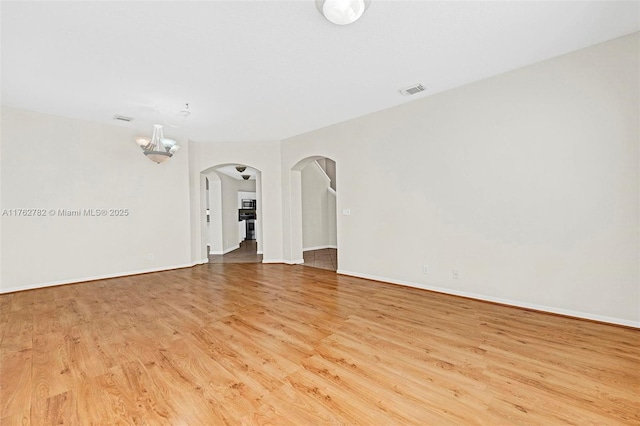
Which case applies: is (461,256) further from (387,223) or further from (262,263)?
(262,263)

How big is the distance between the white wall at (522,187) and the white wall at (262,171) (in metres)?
2.46

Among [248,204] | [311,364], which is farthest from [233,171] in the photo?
[311,364]

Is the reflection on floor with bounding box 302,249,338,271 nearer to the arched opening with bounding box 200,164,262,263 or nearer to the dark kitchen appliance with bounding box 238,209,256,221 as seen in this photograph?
the arched opening with bounding box 200,164,262,263

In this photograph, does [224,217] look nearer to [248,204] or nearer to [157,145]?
[157,145]

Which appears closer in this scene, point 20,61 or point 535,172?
point 20,61

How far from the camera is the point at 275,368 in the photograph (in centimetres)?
202

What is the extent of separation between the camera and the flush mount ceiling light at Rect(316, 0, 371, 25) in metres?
2.06

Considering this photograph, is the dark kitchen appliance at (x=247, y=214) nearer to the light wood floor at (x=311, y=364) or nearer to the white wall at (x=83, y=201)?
the white wall at (x=83, y=201)

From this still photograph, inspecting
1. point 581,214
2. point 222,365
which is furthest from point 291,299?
point 581,214

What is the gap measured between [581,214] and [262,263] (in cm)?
546

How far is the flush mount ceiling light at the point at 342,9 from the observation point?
81.3 inches

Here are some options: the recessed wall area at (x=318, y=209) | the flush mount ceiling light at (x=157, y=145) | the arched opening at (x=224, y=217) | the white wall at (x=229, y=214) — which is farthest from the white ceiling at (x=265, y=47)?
the white wall at (x=229, y=214)

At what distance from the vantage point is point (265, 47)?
267 cm

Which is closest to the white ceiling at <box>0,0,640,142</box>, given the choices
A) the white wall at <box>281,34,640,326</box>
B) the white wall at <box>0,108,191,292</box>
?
the white wall at <box>281,34,640,326</box>
